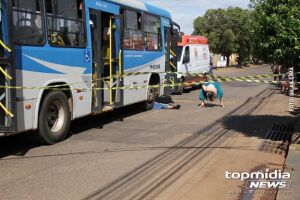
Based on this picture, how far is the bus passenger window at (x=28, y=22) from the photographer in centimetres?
837

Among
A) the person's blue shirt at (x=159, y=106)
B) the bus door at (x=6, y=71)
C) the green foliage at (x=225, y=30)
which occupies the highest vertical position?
the green foliage at (x=225, y=30)

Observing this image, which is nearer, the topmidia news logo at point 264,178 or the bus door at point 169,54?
the topmidia news logo at point 264,178

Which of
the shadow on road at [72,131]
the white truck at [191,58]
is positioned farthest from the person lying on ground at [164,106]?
the white truck at [191,58]

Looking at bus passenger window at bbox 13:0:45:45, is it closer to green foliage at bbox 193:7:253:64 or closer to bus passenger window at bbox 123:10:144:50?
bus passenger window at bbox 123:10:144:50

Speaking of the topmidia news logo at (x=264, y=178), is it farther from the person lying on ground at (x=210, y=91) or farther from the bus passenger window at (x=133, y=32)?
the person lying on ground at (x=210, y=91)

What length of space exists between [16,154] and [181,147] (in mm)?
3070

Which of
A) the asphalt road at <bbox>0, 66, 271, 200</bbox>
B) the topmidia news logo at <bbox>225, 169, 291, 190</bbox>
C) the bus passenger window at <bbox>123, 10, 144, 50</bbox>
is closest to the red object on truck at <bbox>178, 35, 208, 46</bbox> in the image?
the bus passenger window at <bbox>123, 10, 144, 50</bbox>

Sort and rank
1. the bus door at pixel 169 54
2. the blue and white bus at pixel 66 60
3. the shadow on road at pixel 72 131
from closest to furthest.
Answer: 1. the blue and white bus at pixel 66 60
2. the shadow on road at pixel 72 131
3. the bus door at pixel 169 54

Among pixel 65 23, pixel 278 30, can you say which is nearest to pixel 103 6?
pixel 65 23

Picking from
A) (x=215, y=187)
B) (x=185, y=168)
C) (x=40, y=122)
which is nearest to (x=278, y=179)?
(x=215, y=187)

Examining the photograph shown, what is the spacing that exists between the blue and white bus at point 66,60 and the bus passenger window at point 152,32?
3 centimetres

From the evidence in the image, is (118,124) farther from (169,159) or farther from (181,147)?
(169,159)

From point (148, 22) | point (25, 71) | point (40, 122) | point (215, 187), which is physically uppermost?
point (148, 22)

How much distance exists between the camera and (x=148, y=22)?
1479 cm
